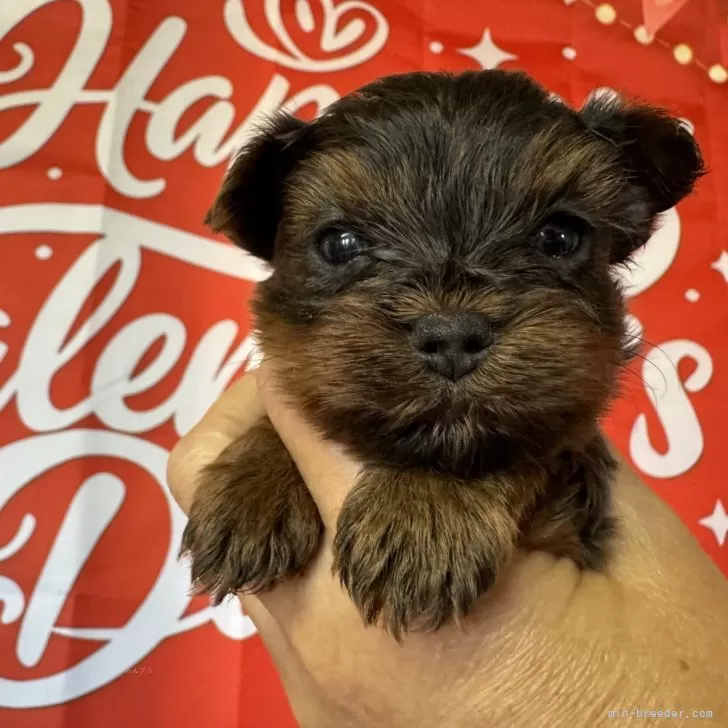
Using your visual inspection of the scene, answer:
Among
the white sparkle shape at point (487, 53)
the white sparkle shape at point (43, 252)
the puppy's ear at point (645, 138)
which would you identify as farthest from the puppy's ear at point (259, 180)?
the white sparkle shape at point (487, 53)

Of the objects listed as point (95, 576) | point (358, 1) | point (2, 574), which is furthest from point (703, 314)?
point (2, 574)

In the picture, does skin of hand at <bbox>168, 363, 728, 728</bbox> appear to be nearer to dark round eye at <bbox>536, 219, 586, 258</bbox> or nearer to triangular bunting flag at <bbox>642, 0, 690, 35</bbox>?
dark round eye at <bbox>536, 219, 586, 258</bbox>

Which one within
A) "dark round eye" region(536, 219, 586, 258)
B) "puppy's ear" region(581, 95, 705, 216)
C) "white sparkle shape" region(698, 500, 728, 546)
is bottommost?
"white sparkle shape" region(698, 500, 728, 546)

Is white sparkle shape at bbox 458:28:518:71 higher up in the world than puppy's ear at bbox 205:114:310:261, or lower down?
higher up

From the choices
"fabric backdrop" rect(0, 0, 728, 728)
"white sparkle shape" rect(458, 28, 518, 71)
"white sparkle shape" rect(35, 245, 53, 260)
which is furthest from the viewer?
"white sparkle shape" rect(458, 28, 518, 71)

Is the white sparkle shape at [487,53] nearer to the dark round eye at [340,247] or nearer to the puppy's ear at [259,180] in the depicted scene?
the puppy's ear at [259,180]

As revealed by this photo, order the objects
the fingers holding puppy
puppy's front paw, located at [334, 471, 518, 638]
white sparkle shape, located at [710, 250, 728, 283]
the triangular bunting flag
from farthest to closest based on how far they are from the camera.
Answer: the triangular bunting flag, white sparkle shape, located at [710, 250, 728, 283], the fingers holding puppy, puppy's front paw, located at [334, 471, 518, 638]

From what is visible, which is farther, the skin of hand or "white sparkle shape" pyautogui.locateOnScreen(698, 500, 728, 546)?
"white sparkle shape" pyautogui.locateOnScreen(698, 500, 728, 546)

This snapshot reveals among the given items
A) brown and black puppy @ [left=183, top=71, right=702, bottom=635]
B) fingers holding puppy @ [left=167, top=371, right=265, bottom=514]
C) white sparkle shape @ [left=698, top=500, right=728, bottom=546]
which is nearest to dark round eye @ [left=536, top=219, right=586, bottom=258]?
brown and black puppy @ [left=183, top=71, right=702, bottom=635]
